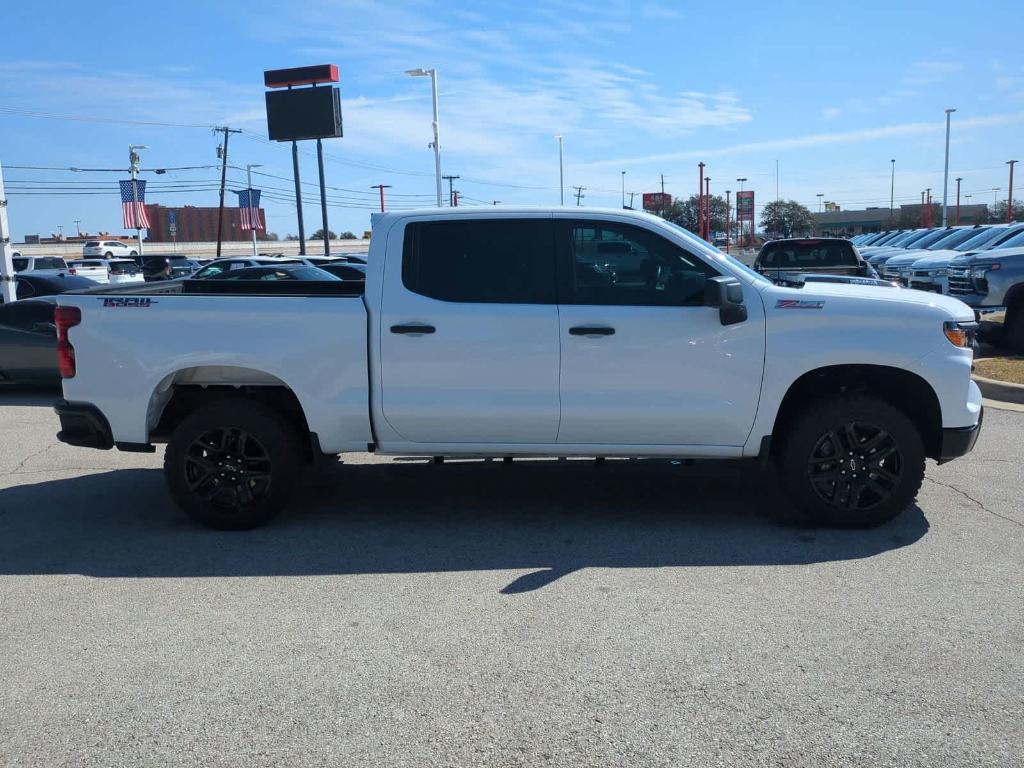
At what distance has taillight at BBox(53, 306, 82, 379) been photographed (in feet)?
19.0

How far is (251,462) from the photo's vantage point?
5.88 metres

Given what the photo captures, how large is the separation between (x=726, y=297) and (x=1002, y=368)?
7.36 meters

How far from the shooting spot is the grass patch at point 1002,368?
10.3 meters

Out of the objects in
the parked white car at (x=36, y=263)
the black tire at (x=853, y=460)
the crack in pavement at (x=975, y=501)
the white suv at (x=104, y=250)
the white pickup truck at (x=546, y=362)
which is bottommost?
the crack in pavement at (x=975, y=501)

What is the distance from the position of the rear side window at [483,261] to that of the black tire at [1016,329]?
942 centimetres

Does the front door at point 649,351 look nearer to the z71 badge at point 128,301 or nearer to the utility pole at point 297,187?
the z71 badge at point 128,301

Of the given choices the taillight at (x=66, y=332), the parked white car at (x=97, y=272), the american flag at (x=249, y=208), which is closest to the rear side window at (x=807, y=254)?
the taillight at (x=66, y=332)

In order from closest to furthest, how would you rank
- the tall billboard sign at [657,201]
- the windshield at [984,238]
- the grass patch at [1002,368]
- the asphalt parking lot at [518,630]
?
the asphalt parking lot at [518,630]
the grass patch at [1002,368]
the windshield at [984,238]
the tall billboard sign at [657,201]

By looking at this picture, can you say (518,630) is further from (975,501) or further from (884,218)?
(884,218)

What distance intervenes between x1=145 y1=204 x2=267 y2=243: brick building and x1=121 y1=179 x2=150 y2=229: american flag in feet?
297

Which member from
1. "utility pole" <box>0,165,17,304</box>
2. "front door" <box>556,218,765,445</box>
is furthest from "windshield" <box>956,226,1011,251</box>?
"utility pole" <box>0,165,17,304</box>

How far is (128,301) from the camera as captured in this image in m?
5.73

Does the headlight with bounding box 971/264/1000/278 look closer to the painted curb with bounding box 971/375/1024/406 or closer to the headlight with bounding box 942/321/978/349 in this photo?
the painted curb with bounding box 971/375/1024/406

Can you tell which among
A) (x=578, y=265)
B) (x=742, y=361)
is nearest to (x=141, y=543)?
(x=578, y=265)
